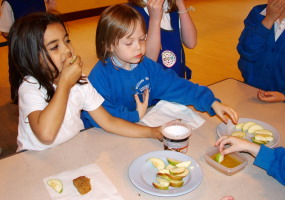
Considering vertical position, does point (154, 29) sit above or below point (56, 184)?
above

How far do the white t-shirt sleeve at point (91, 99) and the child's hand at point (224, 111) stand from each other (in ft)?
1.66

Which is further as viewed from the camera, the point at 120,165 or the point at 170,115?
the point at 170,115

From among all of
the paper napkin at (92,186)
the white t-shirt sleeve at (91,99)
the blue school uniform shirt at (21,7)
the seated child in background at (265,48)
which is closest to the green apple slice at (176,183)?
the paper napkin at (92,186)

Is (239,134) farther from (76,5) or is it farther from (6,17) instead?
(76,5)

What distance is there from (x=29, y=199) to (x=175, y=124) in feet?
1.88

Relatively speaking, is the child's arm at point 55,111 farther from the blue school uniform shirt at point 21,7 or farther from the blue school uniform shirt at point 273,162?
the blue school uniform shirt at point 21,7

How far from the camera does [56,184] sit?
1006 millimetres

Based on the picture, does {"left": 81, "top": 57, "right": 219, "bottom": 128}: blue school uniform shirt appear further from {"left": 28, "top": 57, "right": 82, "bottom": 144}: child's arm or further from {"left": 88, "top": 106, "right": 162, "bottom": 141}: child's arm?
{"left": 28, "top": 57, "right": 82, "bottom": 144}: child's arm

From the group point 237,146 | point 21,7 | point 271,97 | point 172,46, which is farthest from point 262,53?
point 21,7

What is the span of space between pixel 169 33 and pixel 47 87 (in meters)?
0.87

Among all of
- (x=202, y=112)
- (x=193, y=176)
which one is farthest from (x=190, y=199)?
(x=202, y=112)

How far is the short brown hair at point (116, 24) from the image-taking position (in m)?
1.36

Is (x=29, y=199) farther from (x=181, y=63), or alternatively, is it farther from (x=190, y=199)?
(x=181, y=63)

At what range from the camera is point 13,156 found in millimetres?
1185
